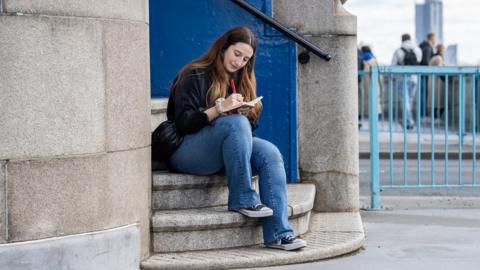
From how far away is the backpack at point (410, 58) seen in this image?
16.3 metres

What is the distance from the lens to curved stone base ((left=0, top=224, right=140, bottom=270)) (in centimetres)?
469

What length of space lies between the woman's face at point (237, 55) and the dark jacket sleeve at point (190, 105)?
21cm

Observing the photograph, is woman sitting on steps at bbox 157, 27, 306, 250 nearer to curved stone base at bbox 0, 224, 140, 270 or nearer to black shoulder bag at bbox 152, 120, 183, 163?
black shoulder bag at bbox 152, 120, 183, 163

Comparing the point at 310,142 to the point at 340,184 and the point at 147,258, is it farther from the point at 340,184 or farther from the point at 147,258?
the point at 147,258

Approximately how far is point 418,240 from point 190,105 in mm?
1842

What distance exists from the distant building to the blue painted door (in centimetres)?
4412

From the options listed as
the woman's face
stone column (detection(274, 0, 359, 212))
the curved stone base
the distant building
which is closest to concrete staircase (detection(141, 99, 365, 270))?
the curved stone base

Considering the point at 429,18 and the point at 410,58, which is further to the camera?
the point at 429,18

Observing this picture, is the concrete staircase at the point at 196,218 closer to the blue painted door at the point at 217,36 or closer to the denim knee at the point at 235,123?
the denim knee at the point at 235,123

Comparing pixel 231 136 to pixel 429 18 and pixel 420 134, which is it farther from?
pixel 429 18

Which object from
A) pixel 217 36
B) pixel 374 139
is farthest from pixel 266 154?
pixel 374 139

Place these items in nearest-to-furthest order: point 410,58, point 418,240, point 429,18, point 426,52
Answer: point 418,240
point 410,58
point 426,52
point 429,18

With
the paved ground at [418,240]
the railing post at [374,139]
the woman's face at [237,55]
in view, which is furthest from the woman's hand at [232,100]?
the railing post at [374,139]

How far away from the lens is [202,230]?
5.57m
